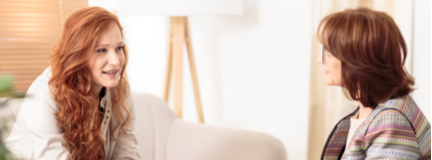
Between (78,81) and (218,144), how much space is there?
27.7 inches

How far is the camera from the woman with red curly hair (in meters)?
1.19

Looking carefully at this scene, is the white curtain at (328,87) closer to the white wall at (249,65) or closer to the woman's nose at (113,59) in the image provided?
the white wall at (249,65)

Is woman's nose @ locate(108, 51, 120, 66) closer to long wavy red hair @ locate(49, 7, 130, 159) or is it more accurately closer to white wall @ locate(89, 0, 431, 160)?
long wavy red hair @ locate(49, 7, 130, 159)

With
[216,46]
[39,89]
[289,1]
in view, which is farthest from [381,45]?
[216,46]

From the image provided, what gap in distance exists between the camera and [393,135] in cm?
90

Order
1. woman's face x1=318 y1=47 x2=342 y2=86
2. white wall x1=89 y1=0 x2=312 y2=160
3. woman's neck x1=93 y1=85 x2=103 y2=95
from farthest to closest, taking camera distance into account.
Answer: white wall x1=89 y1=0 x2=312 y2=160 → woman's neck x1=93 y1=85 x2=103 y2=95 → woman's face x1=318 y1=47 x2=342 y2=86

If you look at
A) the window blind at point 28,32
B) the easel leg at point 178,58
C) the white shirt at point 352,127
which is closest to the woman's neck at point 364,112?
the white shirt at point 352,127

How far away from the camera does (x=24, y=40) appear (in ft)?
9.14

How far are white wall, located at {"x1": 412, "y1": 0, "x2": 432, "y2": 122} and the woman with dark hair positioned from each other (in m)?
0.95

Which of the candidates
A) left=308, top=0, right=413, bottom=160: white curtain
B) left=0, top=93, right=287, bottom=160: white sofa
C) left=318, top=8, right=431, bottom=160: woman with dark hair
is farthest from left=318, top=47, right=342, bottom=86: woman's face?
left=308, top=0, right=413, bottom=160: white curtain

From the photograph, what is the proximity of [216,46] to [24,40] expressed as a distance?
1.42 m

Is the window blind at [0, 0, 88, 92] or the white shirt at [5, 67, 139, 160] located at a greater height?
the window blind at [0, 0, 88, 92]

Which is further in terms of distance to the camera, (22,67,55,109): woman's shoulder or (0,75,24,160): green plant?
(22,67,55,109): woman's shoulder

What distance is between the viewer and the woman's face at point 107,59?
124cm
